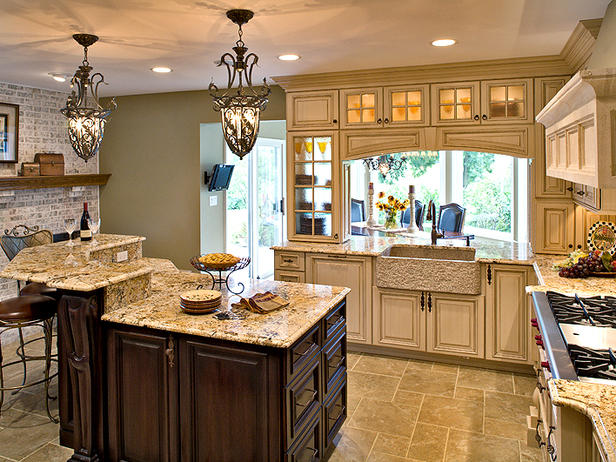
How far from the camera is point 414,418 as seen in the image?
3.43 metres

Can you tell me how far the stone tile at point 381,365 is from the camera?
13.9 feet

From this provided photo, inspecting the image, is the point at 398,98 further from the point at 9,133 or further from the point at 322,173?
the point at 9,133


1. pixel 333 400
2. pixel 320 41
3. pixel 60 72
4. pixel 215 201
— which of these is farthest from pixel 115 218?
pixel 333 400

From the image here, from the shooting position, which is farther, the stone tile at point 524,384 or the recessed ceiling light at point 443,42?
the stone tile at point 524,384

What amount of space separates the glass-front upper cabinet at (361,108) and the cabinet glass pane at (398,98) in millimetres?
106

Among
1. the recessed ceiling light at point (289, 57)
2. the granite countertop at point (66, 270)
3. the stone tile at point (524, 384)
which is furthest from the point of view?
the recessed ceiling light at point (289, 57)

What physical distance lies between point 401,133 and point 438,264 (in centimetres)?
120

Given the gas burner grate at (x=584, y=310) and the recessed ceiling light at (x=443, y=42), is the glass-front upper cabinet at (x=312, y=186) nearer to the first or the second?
the recessed ceiling light at (x=443, y=42)

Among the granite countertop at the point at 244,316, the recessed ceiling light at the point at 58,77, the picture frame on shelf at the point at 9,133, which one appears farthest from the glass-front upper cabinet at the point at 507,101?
the picture frame on shelf at the point at 9,133

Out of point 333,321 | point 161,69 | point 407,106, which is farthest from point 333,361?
point 161,69

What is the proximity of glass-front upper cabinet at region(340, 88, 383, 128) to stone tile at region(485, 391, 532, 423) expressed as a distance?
2429mm

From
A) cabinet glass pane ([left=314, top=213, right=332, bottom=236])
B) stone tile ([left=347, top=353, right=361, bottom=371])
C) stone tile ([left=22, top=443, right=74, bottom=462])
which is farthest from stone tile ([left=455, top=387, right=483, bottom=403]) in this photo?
stone tile ([left=22, top=443, right=74, bottom=462])

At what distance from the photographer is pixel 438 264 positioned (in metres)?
4.23

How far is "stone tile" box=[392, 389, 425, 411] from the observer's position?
3627 millimetres
